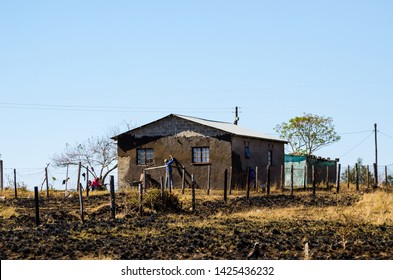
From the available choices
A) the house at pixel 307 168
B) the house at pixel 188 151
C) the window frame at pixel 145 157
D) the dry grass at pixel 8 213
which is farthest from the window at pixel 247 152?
the dry grass at pixel 8 213

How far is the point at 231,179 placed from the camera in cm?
3609

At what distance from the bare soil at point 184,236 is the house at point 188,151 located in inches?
482

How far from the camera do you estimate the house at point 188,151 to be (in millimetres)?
37688

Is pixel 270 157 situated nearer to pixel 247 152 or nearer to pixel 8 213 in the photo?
pixel 247 152

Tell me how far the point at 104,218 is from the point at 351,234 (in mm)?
8848

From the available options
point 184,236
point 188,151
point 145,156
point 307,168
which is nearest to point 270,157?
point 307,168

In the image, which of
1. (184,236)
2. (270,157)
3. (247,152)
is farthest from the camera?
(270,157)

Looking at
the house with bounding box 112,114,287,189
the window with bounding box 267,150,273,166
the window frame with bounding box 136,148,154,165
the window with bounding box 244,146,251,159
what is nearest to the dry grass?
the house with bounding box 112,114,287,189

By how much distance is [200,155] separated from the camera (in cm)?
3844

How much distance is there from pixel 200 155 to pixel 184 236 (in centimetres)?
2228

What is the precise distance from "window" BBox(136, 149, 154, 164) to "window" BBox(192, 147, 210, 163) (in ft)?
8.26

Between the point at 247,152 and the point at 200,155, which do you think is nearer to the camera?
the point at 200,155

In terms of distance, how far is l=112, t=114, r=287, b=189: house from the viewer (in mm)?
37688

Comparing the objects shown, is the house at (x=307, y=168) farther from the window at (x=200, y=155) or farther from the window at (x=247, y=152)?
the window at (x=200, y=155)
